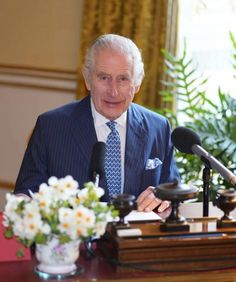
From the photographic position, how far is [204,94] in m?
4.67

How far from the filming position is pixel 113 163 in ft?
10.5

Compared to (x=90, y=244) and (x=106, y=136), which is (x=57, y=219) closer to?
(x=90, y=244)

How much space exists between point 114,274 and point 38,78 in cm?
351

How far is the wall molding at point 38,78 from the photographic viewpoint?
5.41 metres

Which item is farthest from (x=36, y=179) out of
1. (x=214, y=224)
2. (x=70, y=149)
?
(x=214, y=224)

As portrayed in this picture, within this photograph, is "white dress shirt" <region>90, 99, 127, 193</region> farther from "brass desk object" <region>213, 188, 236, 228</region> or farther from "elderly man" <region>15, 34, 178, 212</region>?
"brass desk object" <region>213, 188, 236, 228</region>

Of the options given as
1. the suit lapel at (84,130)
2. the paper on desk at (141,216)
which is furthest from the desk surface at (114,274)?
the suit lapel at (84,130)

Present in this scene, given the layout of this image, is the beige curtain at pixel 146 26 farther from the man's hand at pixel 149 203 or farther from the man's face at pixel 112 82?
the man's hand at pixel 149 203

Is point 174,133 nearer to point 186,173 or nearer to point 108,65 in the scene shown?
point 108,65

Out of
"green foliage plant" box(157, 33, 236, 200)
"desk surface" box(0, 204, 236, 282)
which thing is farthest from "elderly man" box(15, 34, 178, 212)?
"green foliage plant" box(157, 33, 236, 200)

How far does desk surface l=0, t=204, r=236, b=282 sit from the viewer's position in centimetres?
218

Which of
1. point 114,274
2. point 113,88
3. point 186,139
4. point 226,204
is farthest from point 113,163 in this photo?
point 114,274

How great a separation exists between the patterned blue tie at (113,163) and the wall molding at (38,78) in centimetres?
221

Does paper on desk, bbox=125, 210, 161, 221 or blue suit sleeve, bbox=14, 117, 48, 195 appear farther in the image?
blue suit sleeve, bbox=14, 117, 48, 195
